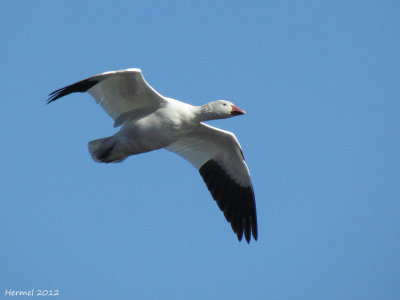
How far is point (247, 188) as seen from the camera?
44.9ft

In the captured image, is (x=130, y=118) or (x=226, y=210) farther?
(x=226, y=210)

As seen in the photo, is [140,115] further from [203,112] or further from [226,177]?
[226,177]

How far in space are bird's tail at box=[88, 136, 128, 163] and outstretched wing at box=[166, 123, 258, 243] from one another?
1684 mm

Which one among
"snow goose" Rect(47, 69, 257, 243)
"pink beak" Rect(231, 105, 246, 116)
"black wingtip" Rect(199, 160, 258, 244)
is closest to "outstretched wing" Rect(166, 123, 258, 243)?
"black wingtip" Rect(199, 160, 258, 244)

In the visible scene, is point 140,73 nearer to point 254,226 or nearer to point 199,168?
point 199,168

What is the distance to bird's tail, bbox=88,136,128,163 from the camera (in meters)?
12.1

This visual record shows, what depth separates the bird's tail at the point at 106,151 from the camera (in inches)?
476

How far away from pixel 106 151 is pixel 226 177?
8.98 ft

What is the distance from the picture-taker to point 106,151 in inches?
480

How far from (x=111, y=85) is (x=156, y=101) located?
0.85 metres

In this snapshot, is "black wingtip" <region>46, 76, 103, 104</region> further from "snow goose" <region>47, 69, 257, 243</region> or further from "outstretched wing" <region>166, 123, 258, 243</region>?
"outstretched wing" <region>166, 123, 258, 243</region>

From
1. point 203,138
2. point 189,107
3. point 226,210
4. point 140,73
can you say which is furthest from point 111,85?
point 226,210

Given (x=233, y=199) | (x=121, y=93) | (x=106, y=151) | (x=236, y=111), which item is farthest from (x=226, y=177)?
(x=121, y=93)

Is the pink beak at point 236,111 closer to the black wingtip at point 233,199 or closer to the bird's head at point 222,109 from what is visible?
the bird's head at point 222,109
